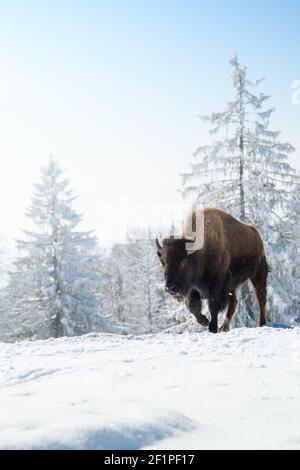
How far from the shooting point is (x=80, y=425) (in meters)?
2.10

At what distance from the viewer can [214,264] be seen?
31.1 feet

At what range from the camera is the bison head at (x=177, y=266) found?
8.32 m

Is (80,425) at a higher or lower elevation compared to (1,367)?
higher

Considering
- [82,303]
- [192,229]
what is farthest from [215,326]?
[82,303]

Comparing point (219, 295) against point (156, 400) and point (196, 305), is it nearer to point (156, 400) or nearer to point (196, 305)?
point (196, 305)

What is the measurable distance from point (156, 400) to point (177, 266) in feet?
18.7

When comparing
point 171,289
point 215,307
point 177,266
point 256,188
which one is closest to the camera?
point 171,289

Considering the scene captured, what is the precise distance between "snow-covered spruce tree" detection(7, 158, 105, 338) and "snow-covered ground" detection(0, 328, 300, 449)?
20.4m

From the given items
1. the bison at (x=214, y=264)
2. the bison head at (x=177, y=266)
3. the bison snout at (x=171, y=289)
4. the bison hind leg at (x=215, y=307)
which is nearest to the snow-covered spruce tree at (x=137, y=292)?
the bison at (x=214, y=264)

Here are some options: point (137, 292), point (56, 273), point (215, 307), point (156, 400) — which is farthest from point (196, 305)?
point (137, 292)

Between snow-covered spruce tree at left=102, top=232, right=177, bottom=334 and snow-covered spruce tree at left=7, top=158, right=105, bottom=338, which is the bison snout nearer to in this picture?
snow-covered spruce tree at left=7, top=158, right=105, bottom=338

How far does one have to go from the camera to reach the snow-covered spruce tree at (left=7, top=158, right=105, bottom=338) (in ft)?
83.3

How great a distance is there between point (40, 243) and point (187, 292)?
61.4ft

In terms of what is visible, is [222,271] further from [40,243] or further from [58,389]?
[40,243]
